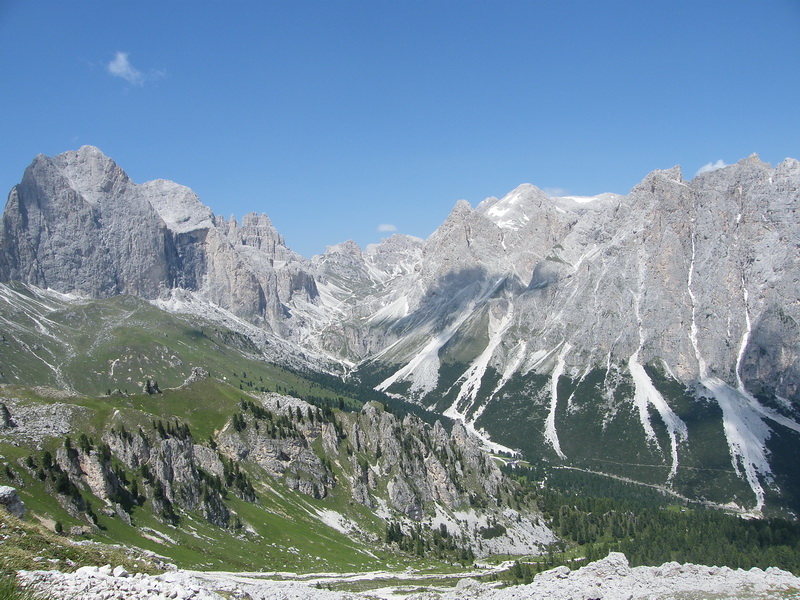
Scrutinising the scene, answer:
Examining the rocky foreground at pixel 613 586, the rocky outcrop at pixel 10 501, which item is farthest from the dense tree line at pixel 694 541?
the rocky outcrop at pixel 10 501

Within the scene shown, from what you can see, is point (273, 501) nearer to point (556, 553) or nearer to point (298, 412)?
point (298, 412)

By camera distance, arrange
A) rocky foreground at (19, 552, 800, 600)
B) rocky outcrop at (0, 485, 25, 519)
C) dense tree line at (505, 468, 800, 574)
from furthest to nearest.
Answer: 1. dense tree line at (505, 468, 800, 574)
2. rocky foreground at (19, 552, 800, 600)
3. rocky outcrop at (0, 485, 25, 519)

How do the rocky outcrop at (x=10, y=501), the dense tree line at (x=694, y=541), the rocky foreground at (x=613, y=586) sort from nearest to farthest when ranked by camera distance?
1. the rocky outcrop at (x=10, y=501)
2. the rocky foreground at (x=613, y=586)
3. the dense tree line at (x=694, y=541)

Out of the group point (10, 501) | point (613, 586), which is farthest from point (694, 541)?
point (10, 501)

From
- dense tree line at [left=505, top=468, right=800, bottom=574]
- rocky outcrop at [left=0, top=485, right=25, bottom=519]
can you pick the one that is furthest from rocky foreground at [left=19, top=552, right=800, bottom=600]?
dense tree line at [left=505, top=468, right=800, bottom=574]

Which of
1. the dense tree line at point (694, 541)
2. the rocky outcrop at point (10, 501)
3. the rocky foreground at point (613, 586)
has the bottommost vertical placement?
the dense tree line at point (694, 541)

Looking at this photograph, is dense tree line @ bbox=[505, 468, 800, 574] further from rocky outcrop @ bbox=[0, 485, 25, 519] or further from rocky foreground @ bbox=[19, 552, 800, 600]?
rocky outcrop @ bbox=[0, 485, 25, 519]

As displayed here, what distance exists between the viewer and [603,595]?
7675cm

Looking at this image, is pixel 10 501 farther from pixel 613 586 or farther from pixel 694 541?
pixel 694 541

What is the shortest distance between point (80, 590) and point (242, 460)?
418 feet

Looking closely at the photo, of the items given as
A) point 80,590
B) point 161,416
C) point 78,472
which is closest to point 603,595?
point 80,590

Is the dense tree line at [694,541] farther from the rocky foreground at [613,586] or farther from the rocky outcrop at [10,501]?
the rocky outcrop at [10,501]

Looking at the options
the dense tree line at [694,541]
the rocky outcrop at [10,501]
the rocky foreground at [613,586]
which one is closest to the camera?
the rocky outcrop at [10,501]

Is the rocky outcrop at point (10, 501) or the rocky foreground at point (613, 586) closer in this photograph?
the rocky outcrop at point (10, 501)
